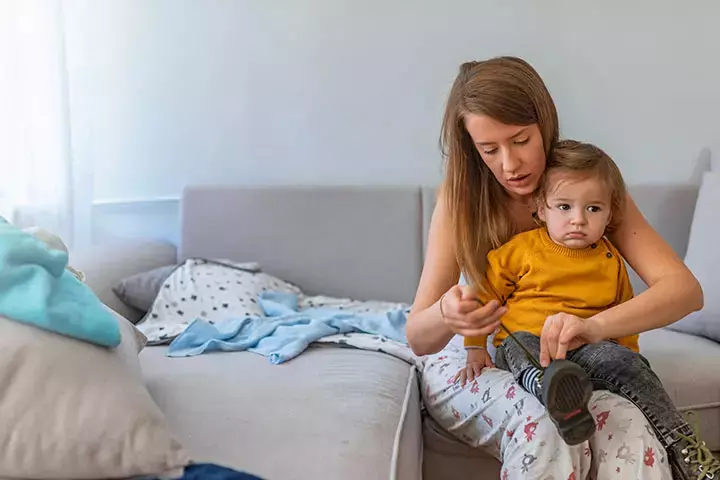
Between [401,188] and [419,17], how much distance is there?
523 millimetres

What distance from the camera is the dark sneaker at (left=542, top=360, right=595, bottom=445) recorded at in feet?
3.48

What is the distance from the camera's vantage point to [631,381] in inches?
49.1

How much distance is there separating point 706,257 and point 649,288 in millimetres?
616

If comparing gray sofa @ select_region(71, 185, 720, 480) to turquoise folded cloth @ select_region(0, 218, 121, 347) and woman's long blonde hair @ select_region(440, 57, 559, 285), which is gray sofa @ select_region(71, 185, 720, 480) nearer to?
turquoise folded cloth @ select_region(0, 218, 121, 347)

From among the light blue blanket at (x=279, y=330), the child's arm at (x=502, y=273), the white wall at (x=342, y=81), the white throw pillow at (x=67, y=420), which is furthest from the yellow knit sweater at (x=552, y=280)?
the white wall at (x=342, y=81)

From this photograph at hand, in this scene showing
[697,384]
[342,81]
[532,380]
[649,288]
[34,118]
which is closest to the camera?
[532,380]

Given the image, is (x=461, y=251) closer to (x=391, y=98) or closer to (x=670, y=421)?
(x=670, y=421)

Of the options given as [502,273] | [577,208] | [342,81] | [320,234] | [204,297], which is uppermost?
[342,81]

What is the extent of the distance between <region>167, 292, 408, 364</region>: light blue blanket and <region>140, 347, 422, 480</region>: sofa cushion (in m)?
0.03

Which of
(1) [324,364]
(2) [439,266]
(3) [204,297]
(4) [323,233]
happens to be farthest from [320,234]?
(2) [439,266]

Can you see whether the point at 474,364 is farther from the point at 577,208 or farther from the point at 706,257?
the point at 706,257

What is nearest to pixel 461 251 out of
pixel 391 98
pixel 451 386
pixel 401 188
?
pixel 451 386

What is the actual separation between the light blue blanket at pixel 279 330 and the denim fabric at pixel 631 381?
0.55 m

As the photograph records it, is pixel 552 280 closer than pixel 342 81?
Yes
